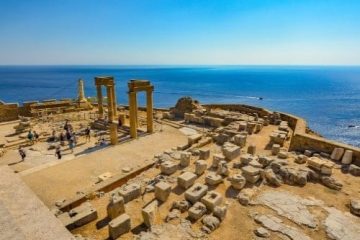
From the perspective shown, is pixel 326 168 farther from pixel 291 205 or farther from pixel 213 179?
pixel 213 179

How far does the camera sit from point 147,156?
550 inches

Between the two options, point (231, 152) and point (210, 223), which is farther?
point (231, 152)

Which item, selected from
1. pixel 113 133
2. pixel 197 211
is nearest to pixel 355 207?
pixel 197 211

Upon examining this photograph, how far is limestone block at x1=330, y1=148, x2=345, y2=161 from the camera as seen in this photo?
11.0 m

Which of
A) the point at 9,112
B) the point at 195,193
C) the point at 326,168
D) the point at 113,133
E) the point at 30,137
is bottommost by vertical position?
the point at 30,137

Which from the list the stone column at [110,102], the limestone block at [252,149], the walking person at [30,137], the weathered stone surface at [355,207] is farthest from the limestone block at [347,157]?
the walking person at [30,137]

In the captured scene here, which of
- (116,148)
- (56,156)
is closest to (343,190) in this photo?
(116,148)

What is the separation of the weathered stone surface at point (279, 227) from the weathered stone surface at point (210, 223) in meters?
1.26

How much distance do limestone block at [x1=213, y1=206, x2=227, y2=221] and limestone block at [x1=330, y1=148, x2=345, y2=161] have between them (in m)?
6.75

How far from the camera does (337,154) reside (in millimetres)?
Answer: 11047

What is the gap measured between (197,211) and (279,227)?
2382mm

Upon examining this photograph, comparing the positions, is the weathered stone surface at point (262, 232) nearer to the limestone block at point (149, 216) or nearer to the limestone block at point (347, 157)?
the limestone block at point (149, 216)

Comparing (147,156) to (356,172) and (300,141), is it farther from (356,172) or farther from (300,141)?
(356,172)

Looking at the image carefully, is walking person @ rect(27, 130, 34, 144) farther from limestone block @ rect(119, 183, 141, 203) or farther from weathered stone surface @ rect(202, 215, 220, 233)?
weathered stone surface @ rect(202, 215, 220, 233)
